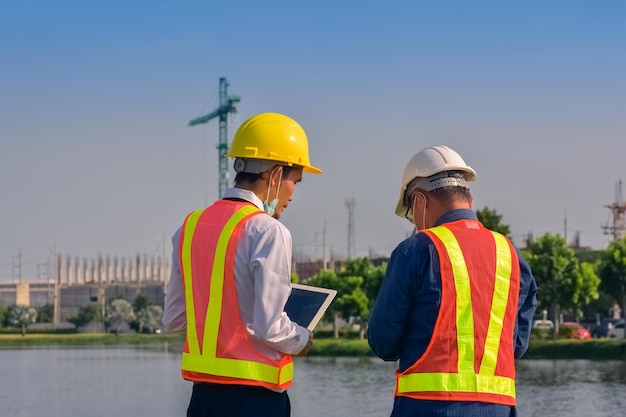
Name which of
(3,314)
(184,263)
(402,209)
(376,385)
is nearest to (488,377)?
(402,209)

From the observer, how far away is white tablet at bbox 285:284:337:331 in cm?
488

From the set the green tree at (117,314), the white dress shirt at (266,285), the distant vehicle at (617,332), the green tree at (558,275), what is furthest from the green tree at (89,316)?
the white dress shirt at (266,285)

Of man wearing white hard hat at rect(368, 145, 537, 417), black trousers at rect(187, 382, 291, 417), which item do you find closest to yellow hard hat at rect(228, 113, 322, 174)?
man wearing white hard hat at rect(368, 145, 537, 417)

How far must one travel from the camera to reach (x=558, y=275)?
5381cm

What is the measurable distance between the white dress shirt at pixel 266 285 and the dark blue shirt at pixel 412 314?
0.35 metres

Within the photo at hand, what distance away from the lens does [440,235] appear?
14.4 ft

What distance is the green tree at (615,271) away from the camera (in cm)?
5494

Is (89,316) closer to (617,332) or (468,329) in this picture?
(617,332)

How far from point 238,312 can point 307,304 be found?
1.55 ft

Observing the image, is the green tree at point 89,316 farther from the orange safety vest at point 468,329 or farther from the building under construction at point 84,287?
the orange safety vest at point 468,329

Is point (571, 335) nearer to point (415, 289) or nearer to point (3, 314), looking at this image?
point (415, 289)

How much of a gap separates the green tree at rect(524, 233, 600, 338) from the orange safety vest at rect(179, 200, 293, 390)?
49.8 meters

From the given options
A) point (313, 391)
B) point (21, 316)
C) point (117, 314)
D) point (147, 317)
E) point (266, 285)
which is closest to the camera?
point (266, 285)

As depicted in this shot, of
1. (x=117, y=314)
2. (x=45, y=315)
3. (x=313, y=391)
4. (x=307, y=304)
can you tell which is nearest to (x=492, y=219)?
(x=313, y=391)
